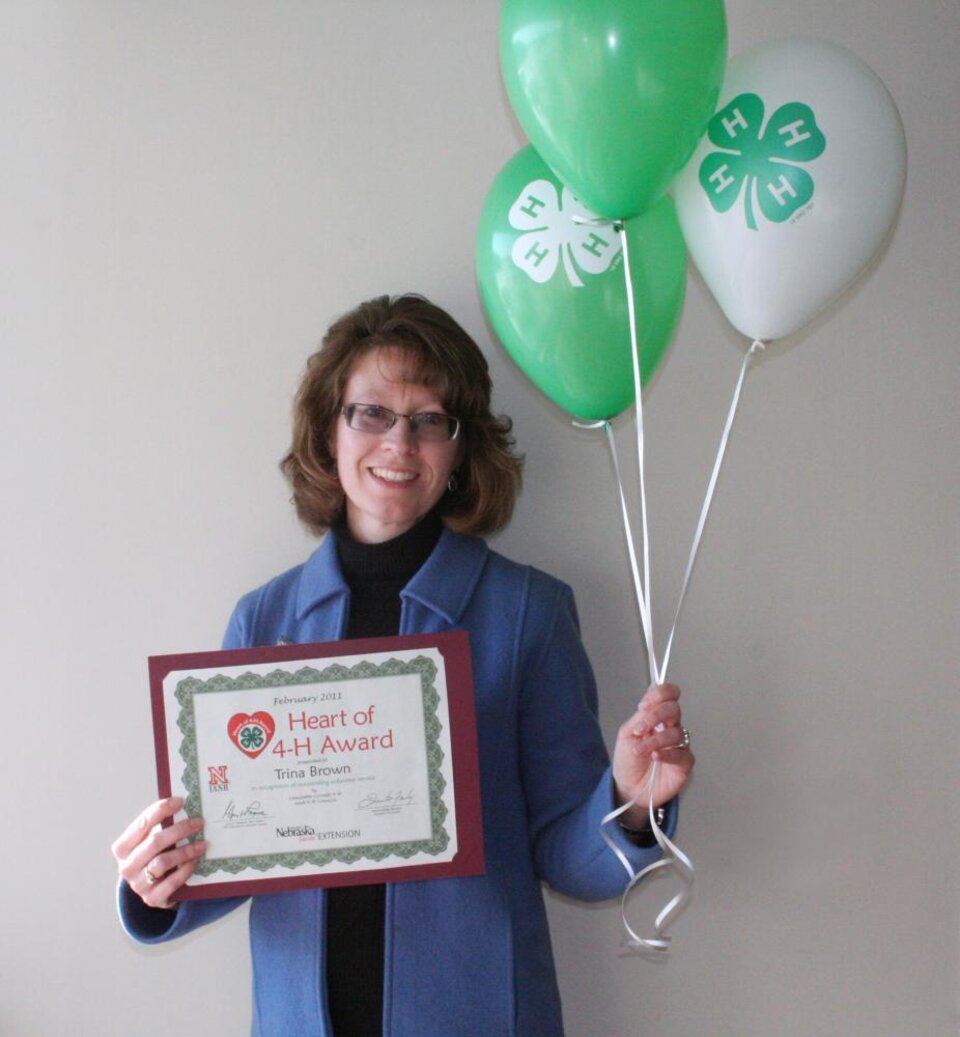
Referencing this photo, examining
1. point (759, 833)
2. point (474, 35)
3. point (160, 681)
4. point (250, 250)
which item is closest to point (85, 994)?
point (160, 681)

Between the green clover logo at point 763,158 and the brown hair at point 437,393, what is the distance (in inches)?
15.8

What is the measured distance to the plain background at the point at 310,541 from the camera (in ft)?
5.90

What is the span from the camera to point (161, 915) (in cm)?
150

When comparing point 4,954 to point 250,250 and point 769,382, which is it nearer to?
point 250,250

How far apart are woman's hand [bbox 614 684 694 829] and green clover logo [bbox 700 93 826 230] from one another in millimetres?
557

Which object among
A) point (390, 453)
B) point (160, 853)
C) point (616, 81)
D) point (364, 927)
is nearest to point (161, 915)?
point (160, 853)

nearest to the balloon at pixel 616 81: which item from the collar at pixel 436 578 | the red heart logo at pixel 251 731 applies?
the collar at pixel 436 578

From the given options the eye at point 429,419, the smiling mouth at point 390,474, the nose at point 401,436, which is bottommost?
the smiling mouth at point 390,474

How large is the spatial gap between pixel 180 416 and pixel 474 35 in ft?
2.45

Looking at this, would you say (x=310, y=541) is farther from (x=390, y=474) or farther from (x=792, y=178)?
(x=792, y=178)

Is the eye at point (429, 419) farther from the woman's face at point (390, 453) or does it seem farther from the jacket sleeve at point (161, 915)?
the jacket sleeve at point (161, 915)

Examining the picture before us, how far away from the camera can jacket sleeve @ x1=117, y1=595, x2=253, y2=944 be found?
1451mm

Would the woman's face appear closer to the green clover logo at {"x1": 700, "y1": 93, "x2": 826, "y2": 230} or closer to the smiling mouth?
the smiling mouth

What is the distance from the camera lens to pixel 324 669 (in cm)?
139
